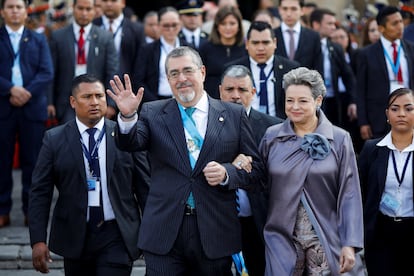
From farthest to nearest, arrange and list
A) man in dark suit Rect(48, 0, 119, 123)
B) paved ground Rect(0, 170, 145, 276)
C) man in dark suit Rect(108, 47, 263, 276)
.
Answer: man in dark suit Rect(48, 0, 119, 123) < paved ground Rect(0, 170, 145, 276) < man in dark suit Rect(108, 47, 263, 276)

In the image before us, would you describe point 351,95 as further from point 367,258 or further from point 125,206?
point 125,206

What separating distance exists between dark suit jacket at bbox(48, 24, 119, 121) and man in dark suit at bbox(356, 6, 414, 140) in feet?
9.03

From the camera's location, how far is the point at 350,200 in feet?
21.2

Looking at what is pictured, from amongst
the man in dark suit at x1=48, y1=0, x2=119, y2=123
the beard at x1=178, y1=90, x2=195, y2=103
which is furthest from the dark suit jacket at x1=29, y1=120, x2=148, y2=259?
the man in dark suit at x1=48, y1=0, x2=119, y2=123

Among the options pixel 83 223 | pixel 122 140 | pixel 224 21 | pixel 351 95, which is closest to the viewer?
pixel 122 140

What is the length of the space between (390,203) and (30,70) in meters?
4.32

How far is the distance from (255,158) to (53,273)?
308 centimetres

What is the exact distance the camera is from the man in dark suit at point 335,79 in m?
11.5

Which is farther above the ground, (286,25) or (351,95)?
(286,25)

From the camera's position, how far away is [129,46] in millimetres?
11227

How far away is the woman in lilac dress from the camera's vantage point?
21.1ft

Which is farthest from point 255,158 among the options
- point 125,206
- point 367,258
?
point 367,258

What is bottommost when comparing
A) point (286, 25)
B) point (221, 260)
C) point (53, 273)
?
point (53, 273)

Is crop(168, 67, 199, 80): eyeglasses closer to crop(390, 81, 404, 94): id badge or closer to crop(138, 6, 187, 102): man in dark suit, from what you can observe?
crop(138, 6, 187, 102): man in dark suit
